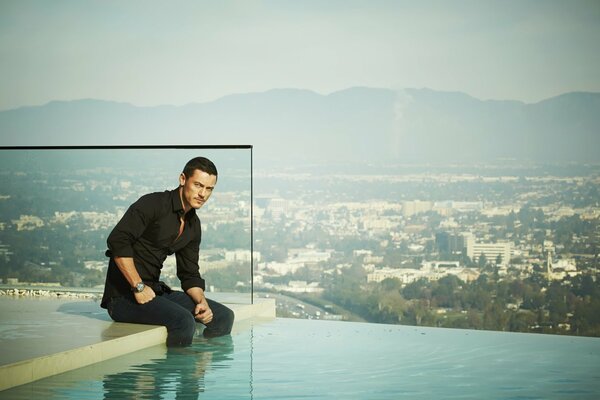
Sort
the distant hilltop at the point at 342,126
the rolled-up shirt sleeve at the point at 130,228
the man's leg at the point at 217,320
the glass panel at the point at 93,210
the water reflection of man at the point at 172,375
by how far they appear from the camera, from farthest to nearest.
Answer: the distant hilltop at the point at 342,126, the glass panel at the point at 93,210, the man's leg at the point at 217,320, the rolled-up shirt sleeve at the point at 130,228, the water reflection of man at the point at 172,375

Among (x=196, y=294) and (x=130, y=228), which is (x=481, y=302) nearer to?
(x=196, y=294)

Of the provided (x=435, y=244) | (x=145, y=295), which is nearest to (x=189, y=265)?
(x=145, y=295)

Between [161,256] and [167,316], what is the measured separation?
0.30 meters

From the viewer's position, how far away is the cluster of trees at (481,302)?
1098cm

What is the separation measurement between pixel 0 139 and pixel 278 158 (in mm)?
3276

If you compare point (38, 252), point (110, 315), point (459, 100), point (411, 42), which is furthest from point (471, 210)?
point (110, 315)

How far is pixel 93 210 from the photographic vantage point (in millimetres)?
5879

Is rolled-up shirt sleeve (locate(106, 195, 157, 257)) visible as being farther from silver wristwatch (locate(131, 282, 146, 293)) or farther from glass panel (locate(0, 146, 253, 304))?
glass panel (locate(0, 146, 253, 304))

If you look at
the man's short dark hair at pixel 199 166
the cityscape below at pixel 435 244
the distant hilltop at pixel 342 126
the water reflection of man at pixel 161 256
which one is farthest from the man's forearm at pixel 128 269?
the distant hilltop at pixel 342 126

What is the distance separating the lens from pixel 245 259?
19.2 ft

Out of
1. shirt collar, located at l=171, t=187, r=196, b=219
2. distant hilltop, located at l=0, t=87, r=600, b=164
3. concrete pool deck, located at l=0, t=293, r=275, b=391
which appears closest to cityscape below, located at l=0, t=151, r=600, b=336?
distant hilltop, located at l=0, t=87, r=600, b=164

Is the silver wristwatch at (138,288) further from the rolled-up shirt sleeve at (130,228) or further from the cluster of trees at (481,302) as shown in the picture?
the cluster of trees at (481,302)

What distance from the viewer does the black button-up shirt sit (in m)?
4.30

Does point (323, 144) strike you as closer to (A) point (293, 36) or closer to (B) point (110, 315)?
(A) point (293, 36)
